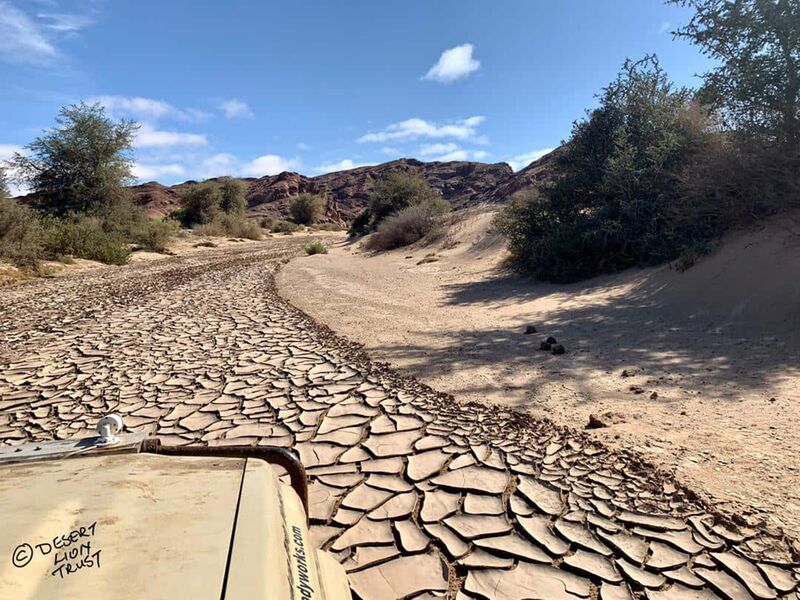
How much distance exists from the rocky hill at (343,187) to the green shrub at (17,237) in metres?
47.0

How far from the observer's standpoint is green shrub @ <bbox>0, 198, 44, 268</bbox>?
1664cm

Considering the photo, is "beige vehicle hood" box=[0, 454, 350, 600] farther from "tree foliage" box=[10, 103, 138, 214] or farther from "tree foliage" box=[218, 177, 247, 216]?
"tree foliage" box=[218, 177, 247, 216]

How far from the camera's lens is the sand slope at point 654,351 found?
3531 millimetres

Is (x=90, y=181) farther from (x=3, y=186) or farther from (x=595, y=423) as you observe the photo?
(x=595, y=423)

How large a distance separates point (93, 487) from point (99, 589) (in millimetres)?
478

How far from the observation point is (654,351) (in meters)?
6.02

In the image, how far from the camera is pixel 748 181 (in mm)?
8828

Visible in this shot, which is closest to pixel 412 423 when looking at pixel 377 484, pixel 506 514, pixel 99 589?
pixel 377 484

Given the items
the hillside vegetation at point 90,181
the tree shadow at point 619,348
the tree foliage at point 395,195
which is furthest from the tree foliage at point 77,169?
the tree shadow at point 619,348

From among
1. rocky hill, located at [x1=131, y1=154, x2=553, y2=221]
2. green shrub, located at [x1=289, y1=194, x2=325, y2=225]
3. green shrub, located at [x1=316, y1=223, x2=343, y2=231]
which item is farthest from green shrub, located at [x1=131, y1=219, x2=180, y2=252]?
rocky hill, located at [x1=131, y1=154, x2=553, y2=221]

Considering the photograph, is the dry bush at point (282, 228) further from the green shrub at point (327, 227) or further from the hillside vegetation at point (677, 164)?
the hillside vegetation at point (677, 164)

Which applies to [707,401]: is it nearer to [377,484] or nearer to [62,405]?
[377,484]

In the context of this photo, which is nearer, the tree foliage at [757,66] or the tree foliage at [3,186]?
the tree foliage at [757,66]

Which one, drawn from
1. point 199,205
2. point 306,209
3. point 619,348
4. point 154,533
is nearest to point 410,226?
point 619,348
